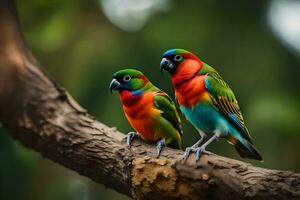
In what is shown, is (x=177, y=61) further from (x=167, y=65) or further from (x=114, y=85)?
(x=114, y=85)

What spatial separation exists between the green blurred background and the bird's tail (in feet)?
9.00

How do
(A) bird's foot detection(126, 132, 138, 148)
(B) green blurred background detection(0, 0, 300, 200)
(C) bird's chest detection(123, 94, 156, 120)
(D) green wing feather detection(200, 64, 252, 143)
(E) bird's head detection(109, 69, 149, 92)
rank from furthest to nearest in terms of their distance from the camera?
(B) green blurred background detection(0, 0, 300, 200) → (A) bird's foot detection(126, 132, 138, 148) → (C) bird's chest detection(123, 94, 156, 120) → (E) bird's head detection(109, 69, 149, 92) → (D) green wing feather detection(200, 64, 252, 143)

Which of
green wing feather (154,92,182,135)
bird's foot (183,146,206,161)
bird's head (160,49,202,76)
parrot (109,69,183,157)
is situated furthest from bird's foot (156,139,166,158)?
bird's head (160,49,202,76)

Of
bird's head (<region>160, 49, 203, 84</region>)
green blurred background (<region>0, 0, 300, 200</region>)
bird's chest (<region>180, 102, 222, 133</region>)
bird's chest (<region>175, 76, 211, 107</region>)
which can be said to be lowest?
bird's chest (<region>180, 102, 222, 133</region>)

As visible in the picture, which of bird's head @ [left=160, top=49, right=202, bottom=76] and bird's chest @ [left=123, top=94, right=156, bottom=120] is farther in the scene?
bird's chest @ [left=123, top=94, right=156, bottom=120]

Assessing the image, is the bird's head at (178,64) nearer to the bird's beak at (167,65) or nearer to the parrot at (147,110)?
the bird's beak at (167,65)

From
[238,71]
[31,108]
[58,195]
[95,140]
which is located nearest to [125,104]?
[95,140]

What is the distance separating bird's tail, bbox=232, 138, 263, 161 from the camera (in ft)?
13.0

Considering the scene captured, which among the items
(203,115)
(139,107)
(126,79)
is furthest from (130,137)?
(203,115)

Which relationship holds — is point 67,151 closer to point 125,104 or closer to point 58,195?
point 125,104

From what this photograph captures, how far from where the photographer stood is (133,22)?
7.58 meters

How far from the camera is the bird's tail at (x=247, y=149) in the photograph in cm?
395

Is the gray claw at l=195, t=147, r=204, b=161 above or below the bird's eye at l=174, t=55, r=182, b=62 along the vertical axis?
below

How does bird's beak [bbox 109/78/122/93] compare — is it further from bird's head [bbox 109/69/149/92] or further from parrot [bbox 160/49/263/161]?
parrot [bbox 160/49/263/161]
